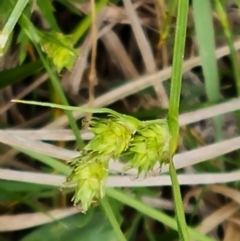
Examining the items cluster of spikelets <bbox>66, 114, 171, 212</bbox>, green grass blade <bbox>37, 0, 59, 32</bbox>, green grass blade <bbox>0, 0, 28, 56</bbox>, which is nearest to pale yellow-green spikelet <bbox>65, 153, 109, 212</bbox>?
cluster of spikelets <bbox>66, 114, 171, 212</bbox>

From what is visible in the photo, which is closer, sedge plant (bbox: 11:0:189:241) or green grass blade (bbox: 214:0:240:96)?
sedge plant (bbox: 11:0:189:241)

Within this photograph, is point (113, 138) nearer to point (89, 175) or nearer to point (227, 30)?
point (89, 175)

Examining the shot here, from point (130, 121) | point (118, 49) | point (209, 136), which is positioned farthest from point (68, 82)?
point (130, 121)

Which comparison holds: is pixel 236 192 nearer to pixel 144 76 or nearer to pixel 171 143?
pixel 144 76

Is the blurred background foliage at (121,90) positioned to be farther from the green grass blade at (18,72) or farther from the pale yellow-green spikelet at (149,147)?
the pale yellow-green spikelet at (149,147)

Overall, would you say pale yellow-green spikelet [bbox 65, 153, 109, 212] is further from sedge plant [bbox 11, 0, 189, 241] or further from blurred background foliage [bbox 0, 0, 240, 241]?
blurred background foliage [bbox 0, 0, 240, 241]

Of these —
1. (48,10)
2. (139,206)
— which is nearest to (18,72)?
(48,10)

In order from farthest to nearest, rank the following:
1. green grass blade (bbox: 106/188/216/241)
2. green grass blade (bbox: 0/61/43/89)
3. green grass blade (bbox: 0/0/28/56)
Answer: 1. green grass blade (bbox: 0/61/43/89)
2. green grass blade (bbox: 106/188/216/241)
3. green grass blade (bbox: 0/0/28/56)

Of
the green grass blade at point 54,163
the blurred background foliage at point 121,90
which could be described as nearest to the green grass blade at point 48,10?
the blurred background foliage at point 121,90
